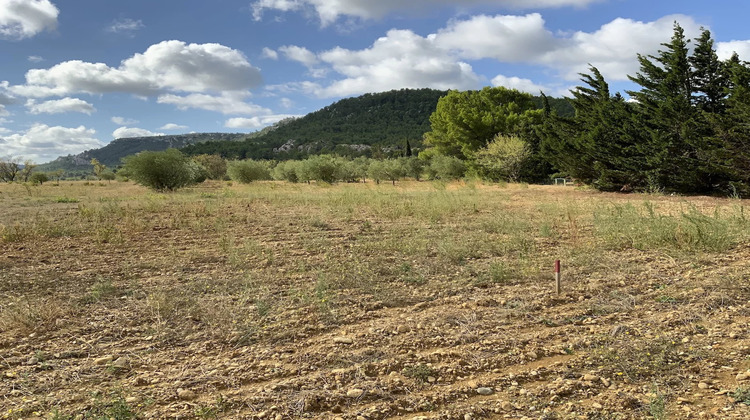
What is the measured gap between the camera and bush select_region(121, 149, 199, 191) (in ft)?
76.7

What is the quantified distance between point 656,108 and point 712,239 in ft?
50.7

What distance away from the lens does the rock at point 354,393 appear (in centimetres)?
276

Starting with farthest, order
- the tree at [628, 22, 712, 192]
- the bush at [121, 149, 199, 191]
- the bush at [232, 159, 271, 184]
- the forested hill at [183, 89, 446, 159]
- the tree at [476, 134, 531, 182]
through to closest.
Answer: the forested hill at [183, 89, 446, 159], the bush at [232, 159, 271, 184], the tree at [476, 134, 531, 182], the bush at [121, 149, 199, 191], the tree at [628, 22, 712, 192]

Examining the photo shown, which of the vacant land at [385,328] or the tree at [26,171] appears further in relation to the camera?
the tree at [26,171]

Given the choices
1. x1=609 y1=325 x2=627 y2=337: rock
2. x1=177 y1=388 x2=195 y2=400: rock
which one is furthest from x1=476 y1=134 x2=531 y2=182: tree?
x1=177 y1=388 x2=195 y2=400: rock

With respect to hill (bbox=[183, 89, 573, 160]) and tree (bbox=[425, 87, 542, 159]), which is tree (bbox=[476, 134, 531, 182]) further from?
hill (bbox=[183, 89, 573, 160])

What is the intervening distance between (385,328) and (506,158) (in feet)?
101

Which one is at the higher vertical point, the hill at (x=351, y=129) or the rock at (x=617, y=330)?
the hill at (x=351, y=129)

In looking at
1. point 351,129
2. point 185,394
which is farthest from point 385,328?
point 351,129

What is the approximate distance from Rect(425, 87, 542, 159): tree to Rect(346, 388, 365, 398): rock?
3582 centimetres

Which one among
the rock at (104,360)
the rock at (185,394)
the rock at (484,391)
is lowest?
the rock at (484,391)

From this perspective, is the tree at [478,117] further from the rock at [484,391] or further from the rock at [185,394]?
the rock at [185,394]

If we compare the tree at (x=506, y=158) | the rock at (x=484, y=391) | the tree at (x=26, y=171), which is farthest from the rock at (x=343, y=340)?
the tree at (x=26, y=171)

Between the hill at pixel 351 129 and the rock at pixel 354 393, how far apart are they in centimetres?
9843
